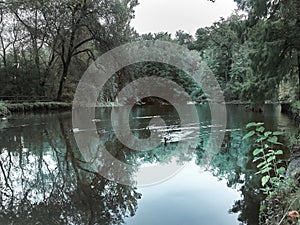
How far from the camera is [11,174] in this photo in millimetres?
5180

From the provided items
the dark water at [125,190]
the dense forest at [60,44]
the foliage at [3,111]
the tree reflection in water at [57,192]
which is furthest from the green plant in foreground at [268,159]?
the foliage at [3,111]

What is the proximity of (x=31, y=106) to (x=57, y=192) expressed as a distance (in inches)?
609

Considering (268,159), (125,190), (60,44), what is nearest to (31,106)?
(60,44)

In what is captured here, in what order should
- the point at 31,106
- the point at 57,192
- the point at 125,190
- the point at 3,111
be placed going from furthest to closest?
the point at 31,106
the point at 3,111
the point at 125,190
the point at 57,192

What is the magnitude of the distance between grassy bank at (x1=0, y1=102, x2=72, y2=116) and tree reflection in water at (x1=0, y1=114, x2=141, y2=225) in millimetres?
9920

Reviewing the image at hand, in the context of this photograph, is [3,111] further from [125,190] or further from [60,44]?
[125,190]

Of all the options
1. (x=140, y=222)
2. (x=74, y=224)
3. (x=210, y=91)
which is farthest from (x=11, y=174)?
(x=210, y=91)

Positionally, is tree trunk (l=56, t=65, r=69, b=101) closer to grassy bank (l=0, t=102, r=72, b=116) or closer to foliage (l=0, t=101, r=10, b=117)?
grassy bank (l=0, t=102, r=72, b=116)

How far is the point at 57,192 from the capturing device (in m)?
4.28

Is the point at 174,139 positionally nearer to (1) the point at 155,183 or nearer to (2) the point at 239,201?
(1) the point at 155,183

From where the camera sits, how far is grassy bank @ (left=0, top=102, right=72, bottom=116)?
52.3 ft

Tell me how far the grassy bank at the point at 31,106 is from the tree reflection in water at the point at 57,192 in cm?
992

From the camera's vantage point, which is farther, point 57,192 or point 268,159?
point 57,192

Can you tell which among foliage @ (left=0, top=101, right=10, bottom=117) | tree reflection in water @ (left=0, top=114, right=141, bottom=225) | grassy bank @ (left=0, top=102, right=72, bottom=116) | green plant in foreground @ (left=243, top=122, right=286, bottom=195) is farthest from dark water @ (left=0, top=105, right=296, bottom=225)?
grassy bank @ (left=0, top=102, right=72, bottom=116)
